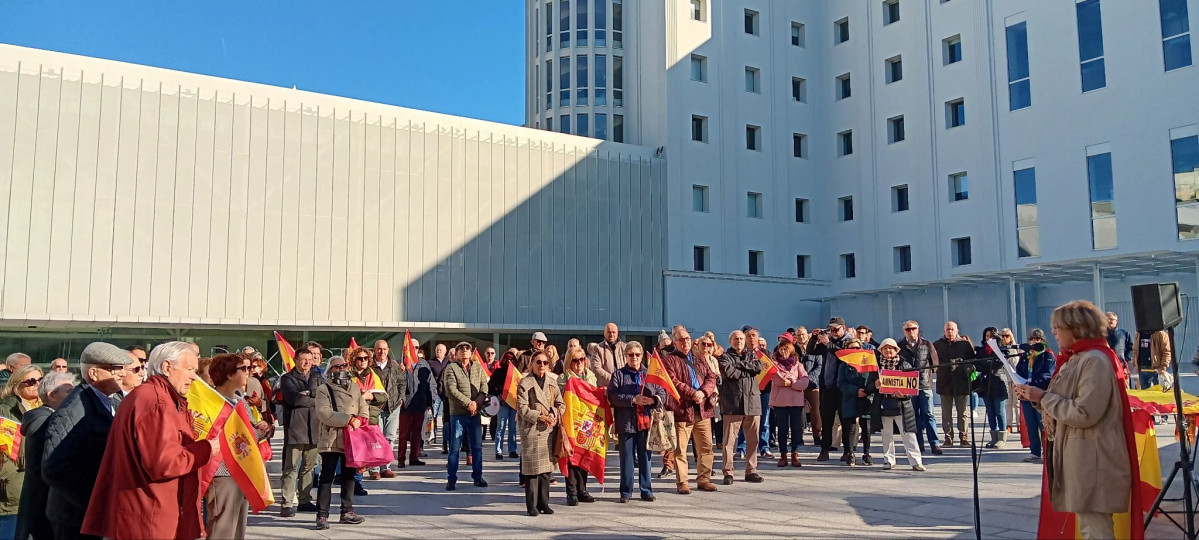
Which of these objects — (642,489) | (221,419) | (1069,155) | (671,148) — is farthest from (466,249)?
(221,419)

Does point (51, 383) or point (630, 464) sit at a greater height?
point (51, 383)

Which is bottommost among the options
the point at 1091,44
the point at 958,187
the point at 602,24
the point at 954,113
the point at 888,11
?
the point at 958,187

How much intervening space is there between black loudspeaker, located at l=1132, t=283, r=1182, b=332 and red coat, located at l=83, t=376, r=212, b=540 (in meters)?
7.28

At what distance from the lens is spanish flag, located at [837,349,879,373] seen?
43.1 ft

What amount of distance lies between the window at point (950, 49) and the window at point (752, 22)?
8282 mm

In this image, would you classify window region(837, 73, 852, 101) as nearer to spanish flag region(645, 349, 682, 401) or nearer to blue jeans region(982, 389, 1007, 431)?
blue jeans region(982, 389, 1007, 431)

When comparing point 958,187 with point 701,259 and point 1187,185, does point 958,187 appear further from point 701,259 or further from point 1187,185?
point 701,259

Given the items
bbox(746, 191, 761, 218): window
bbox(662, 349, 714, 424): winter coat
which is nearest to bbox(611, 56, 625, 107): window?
bbox(746, 191, 761, 218): window

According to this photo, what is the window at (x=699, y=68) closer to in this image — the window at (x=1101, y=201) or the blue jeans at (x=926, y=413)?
the window at (x=1101, y=201)

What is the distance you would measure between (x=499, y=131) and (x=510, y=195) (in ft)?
7.93

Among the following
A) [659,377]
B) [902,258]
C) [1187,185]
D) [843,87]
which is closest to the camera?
[659,377]

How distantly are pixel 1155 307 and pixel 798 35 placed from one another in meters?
37.0

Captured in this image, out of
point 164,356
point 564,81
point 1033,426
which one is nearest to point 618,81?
point 564,81

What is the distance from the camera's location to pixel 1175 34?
27922mm
